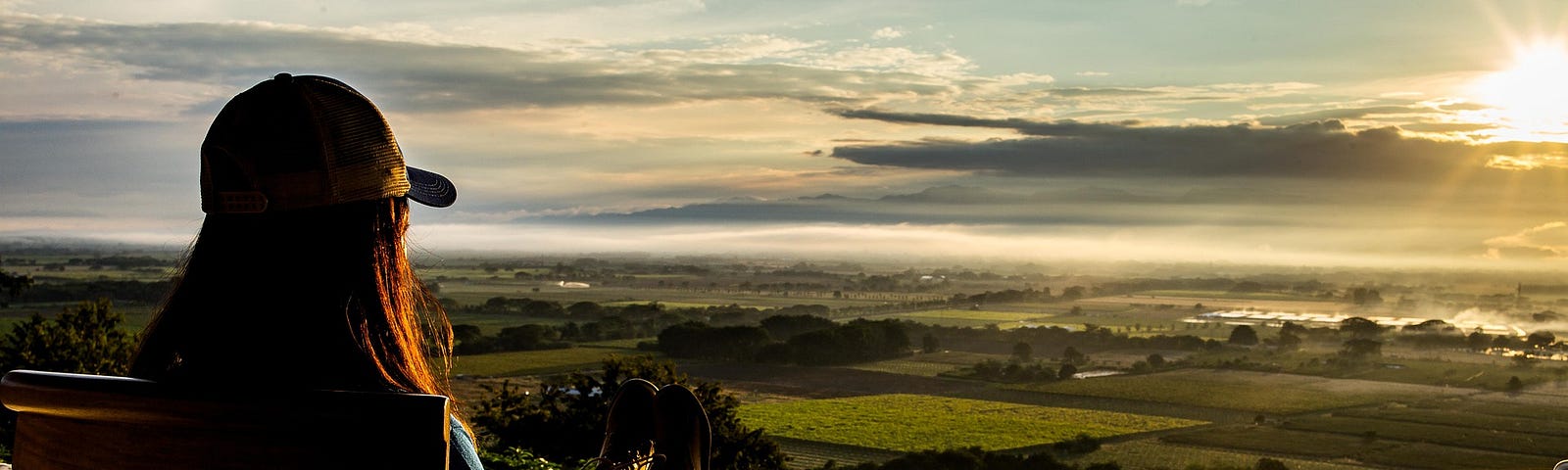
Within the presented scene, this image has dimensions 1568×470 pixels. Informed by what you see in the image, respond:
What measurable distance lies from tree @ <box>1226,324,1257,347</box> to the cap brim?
57855 mm

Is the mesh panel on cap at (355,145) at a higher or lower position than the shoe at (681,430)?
higher

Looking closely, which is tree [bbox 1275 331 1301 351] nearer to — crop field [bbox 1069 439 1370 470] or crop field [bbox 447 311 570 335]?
crop field [bbox 1069 439 1370 470]

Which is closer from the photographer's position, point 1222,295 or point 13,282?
point 13,282

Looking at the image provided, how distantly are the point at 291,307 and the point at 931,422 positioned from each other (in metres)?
35.2

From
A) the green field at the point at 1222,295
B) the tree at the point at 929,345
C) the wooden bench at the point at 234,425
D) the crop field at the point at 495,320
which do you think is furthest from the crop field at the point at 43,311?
the green field at the point at 1222,295

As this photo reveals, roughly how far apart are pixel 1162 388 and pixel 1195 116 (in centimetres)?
3760

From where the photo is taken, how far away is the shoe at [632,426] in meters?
2.45

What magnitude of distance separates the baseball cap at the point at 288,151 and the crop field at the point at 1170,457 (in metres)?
32.2

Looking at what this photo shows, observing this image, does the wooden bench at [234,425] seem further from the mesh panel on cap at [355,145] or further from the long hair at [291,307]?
the mesh panel on cap at [355,145]

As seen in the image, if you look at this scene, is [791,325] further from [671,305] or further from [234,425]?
[234,425]

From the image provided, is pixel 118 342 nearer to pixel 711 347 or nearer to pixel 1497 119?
pixel 711 347

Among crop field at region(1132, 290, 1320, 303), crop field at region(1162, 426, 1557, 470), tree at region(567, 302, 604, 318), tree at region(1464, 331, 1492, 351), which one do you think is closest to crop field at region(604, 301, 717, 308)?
tree at region(567, 302, 604, 318)

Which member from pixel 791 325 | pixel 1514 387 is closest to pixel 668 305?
pixel 791 325

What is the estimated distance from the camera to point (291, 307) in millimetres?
1230
